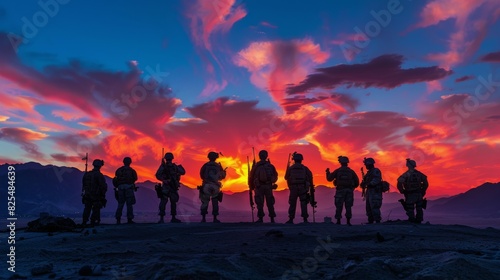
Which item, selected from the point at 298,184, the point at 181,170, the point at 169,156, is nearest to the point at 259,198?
the point at 298,184

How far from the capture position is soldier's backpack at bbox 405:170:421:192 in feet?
58.6

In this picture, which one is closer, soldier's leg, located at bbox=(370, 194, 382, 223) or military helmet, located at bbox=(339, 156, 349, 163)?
soldier's leg, located at bbox=(370, 194, 382, 223)

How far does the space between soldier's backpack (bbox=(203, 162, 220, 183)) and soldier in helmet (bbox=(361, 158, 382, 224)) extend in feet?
21.7

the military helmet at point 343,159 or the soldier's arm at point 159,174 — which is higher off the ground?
the military helmet at point 343,159

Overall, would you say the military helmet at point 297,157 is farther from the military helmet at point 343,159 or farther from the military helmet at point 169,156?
the military helmet at point 169,156

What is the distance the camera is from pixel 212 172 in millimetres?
18109

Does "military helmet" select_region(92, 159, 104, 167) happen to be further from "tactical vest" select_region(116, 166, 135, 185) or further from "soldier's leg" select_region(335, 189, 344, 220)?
"soldier's leg" select_region(335, 189, 344, 220)

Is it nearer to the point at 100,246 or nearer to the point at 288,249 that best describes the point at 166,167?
the point at 100,246

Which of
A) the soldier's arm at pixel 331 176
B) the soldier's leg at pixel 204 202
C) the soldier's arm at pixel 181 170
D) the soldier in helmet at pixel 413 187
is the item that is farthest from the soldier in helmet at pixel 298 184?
the soldier's arm at pixel 181 170

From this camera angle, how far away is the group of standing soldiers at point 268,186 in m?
17.4

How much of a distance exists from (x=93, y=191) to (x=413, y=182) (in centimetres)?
1407

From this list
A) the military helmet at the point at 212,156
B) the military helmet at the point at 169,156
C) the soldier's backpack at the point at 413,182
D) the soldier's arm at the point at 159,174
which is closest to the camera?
the soldier's backpack at the point at 413,182

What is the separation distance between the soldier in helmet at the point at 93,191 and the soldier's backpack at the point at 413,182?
44.0 ft

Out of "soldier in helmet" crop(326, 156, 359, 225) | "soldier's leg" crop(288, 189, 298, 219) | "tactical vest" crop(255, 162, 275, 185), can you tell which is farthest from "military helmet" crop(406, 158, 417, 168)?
"tactical vest" crop(255, 162, 275, 185)
